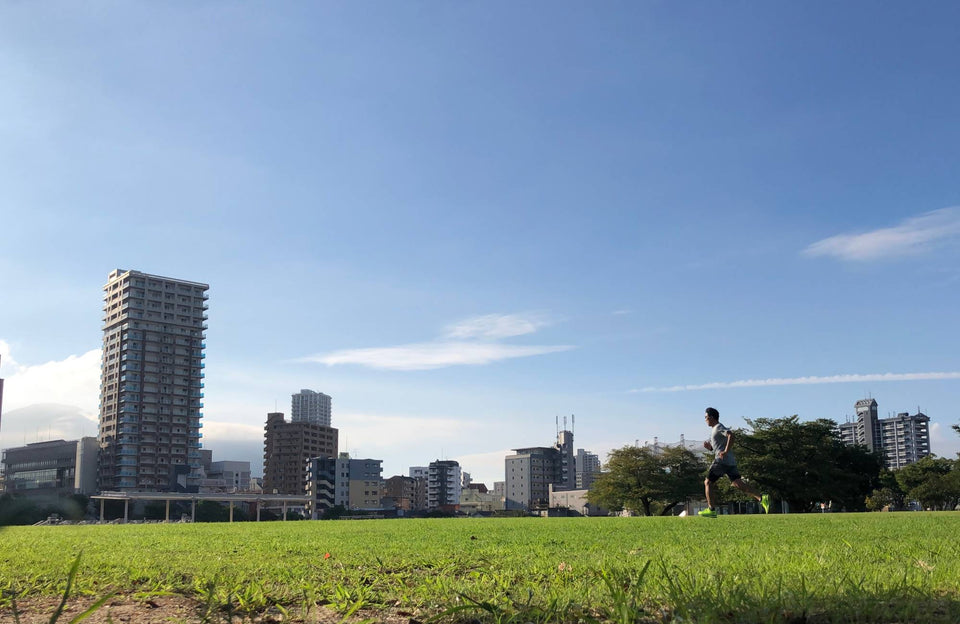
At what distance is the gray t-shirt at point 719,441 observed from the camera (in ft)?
43.1

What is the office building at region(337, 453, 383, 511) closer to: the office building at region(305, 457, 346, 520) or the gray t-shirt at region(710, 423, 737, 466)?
the office building at region(305, 457, 346, 520)

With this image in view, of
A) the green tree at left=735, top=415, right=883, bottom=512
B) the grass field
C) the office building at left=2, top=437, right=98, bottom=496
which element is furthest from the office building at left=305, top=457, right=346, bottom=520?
the grass field

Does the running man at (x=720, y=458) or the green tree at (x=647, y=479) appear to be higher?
the running man at (x=720, y=458)

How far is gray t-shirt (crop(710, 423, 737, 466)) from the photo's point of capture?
13.1 meters

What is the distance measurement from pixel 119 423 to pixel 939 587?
181688 millimetres

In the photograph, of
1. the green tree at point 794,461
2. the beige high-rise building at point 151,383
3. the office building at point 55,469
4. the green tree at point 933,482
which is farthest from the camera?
the beige high-rise building at point 151,383

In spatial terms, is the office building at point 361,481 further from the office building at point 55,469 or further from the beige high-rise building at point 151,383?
the office building at point 55,469

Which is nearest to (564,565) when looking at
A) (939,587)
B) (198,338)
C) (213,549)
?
(939,587)

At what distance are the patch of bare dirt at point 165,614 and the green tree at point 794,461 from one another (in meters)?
61.6

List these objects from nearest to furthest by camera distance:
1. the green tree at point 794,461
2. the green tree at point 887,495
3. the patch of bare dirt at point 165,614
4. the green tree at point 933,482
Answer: the patch of bare dirt at point 165,614 < the green tree at point 794,461 < the green tree at point 933,482 < the green tree at point 887,495

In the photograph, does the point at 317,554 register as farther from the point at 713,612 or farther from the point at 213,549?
the point at 713,612

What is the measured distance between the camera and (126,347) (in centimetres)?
17400

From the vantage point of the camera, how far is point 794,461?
62469mm

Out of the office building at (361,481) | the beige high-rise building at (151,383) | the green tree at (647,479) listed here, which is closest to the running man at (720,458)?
the green tree at (647,479)
